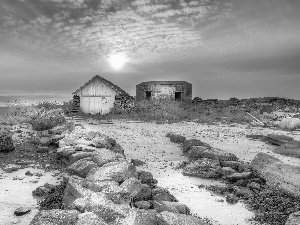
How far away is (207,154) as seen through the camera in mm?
11758

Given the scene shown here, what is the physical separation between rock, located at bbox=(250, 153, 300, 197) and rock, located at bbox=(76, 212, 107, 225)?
592 cm

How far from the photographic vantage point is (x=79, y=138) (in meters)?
11.6

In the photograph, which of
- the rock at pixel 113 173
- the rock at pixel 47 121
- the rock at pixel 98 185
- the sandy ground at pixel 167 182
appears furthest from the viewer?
the rock at pixel 47 121

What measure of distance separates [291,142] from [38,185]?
14.0m

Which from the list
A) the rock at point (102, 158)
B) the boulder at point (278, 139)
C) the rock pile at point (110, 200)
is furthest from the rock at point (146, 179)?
the boulder at point (278, 139)

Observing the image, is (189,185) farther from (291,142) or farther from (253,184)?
(291,142)

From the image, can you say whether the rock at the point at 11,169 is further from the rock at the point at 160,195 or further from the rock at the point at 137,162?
the rock at the point at 160,195

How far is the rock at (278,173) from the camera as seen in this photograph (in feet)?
26.3

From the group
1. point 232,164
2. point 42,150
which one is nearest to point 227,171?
point 232,164

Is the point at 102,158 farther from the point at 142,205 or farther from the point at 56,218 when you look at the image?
the point at 56,218

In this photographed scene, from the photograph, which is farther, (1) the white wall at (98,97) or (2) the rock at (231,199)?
(1) the white wall at (98,97)

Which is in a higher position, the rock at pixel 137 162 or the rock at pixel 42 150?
the rock at pixel 42 150

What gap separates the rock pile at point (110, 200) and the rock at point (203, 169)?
2280 mm

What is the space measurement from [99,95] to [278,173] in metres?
24.9
